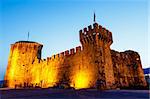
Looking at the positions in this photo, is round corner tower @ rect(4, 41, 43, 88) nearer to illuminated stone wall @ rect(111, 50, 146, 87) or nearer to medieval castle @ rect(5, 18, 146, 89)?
medieval castle @ rect(5, 18, 146, 89)

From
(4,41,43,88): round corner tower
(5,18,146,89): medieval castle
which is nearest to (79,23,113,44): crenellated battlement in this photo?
(5,18,146,89): medieval castle

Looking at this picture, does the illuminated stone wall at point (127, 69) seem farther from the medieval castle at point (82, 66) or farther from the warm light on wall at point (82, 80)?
the warm light on wall at point (82, 80)

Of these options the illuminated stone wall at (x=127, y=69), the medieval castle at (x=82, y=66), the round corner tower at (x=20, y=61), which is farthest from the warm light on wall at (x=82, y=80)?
the round corner tower at (x=20, y=61)

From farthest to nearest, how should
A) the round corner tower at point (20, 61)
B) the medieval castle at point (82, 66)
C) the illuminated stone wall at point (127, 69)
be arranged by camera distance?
the round corner tower at point (20, 61)
the illuminated stone wall at point (127, 69)
the medieval castle at point (82, 66)

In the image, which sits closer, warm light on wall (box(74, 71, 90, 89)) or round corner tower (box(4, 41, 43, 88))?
warm light on wall (box(74, 71, 90, 89))

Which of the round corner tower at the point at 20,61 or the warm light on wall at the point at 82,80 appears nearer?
the warm light on wall at the point at 82,80

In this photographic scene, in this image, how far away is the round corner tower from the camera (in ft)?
86.9

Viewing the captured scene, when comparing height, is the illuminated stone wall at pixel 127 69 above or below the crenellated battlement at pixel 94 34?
below

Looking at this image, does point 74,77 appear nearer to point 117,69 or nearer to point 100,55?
point 100,55

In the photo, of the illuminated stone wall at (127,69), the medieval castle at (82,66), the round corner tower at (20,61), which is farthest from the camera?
the round corner tower at (20,61)

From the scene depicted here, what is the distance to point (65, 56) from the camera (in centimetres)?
2102

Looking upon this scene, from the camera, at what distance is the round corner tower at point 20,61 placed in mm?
26484

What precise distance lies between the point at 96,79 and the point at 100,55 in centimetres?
219

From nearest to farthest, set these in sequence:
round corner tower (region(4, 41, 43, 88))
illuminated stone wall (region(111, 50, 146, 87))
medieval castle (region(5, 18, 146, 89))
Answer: medieval castle (region(5, 18, 146, 89)) → illuminated stone wall (region(111, 50, 146, 87)) → round corner tower (region(4, 41, 43, 88))
